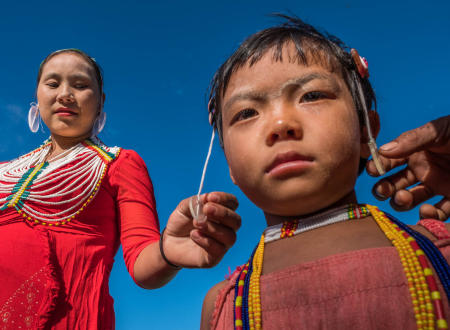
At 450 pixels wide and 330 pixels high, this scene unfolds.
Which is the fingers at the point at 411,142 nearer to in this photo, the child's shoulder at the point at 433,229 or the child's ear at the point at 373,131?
the child's ear at the point at 373,131

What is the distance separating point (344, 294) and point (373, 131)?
0.86 metres

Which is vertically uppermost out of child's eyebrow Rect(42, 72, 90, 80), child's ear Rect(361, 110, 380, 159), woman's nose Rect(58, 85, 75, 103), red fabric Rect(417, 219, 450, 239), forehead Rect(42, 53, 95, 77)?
forehead Rect(42, 53, 95, 77)

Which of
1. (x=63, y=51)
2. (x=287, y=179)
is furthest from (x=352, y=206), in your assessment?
(x=63, y=51)

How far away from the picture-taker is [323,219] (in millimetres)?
1479

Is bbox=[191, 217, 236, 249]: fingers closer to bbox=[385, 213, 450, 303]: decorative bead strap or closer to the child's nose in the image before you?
the child's nose

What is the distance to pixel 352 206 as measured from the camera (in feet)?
4.92

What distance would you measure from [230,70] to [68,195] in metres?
1.22

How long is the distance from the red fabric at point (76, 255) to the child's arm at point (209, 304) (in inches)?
20.4

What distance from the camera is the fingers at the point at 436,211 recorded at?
170cm

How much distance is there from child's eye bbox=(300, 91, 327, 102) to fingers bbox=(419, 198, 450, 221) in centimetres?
69

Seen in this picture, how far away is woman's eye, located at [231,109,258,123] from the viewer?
1.60m

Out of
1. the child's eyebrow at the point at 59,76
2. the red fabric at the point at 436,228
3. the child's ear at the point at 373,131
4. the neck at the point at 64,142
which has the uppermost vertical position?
the child's eyebrow at the point at 59,76

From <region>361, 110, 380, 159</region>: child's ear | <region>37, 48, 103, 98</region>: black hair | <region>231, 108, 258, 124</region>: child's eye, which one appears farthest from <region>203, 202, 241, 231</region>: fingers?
<region>37, 48, 103, 98</region>: black hair

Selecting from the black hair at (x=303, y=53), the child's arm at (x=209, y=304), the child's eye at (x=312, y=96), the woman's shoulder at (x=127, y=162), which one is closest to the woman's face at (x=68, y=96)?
the woman's shoulder at (x=127, y=162)
